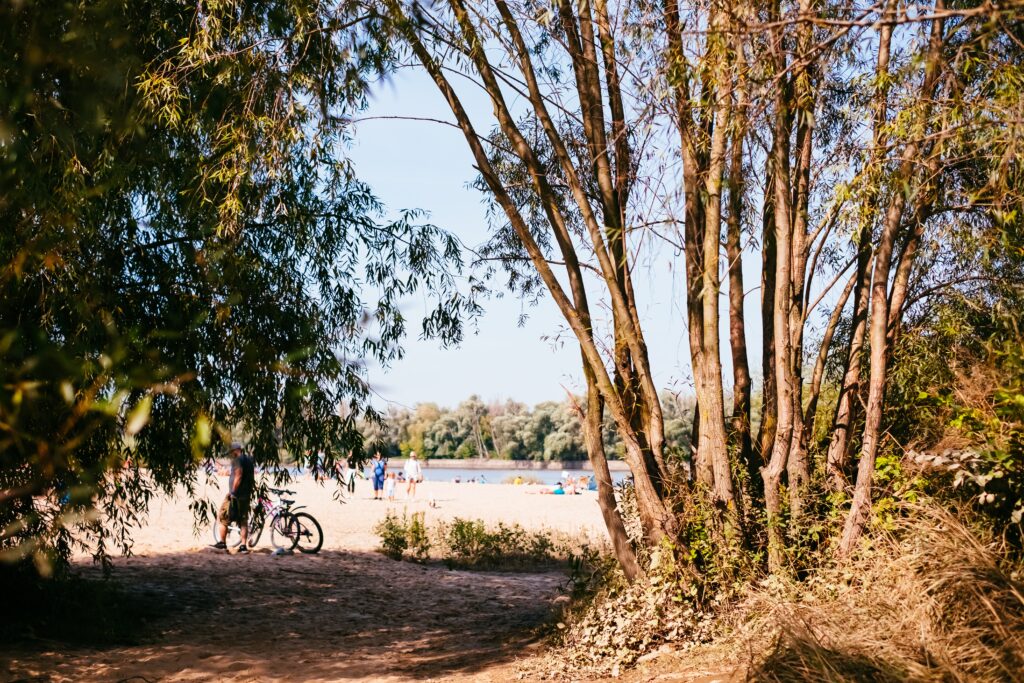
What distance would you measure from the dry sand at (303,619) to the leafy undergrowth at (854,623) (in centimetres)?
109

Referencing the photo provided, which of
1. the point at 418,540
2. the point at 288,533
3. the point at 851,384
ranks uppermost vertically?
the point at 851,384

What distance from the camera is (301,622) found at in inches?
408

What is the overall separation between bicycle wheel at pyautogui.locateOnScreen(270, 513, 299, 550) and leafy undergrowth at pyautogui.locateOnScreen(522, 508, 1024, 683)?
24.3 ft

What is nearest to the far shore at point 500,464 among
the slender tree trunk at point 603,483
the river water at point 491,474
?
the river water at point 491,474

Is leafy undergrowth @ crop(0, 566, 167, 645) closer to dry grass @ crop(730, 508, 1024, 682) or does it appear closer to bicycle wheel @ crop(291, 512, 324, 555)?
bicycle wheel @ crop(291, 512, 324, 555)

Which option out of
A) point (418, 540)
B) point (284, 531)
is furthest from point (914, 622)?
point (418, 540)

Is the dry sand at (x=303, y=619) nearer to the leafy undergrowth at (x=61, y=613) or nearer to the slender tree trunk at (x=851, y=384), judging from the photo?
the leafy undergrowth at (x=61, y=613)

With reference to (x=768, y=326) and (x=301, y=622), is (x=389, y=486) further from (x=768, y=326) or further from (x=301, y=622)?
(x=768, y=326)

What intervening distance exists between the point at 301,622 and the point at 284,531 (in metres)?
4.18

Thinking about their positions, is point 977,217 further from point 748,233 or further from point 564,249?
point 564,249

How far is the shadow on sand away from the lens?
8102 mm

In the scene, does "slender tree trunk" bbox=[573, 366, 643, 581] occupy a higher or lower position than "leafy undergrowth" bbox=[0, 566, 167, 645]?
higher

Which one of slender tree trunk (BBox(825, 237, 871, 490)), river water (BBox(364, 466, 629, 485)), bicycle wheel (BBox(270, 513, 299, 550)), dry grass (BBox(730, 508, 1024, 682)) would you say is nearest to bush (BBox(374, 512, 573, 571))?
bicycle wheel (BBox(270, 513, 299, 550))

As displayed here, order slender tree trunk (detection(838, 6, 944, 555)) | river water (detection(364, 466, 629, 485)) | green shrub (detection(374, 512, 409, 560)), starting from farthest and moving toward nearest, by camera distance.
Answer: river water (detection(364, 466, 629, 485)) < green shrub (detection(374, 512, 409, 560)) < slender tree trunk (detection(838, 6, 944, 555))
